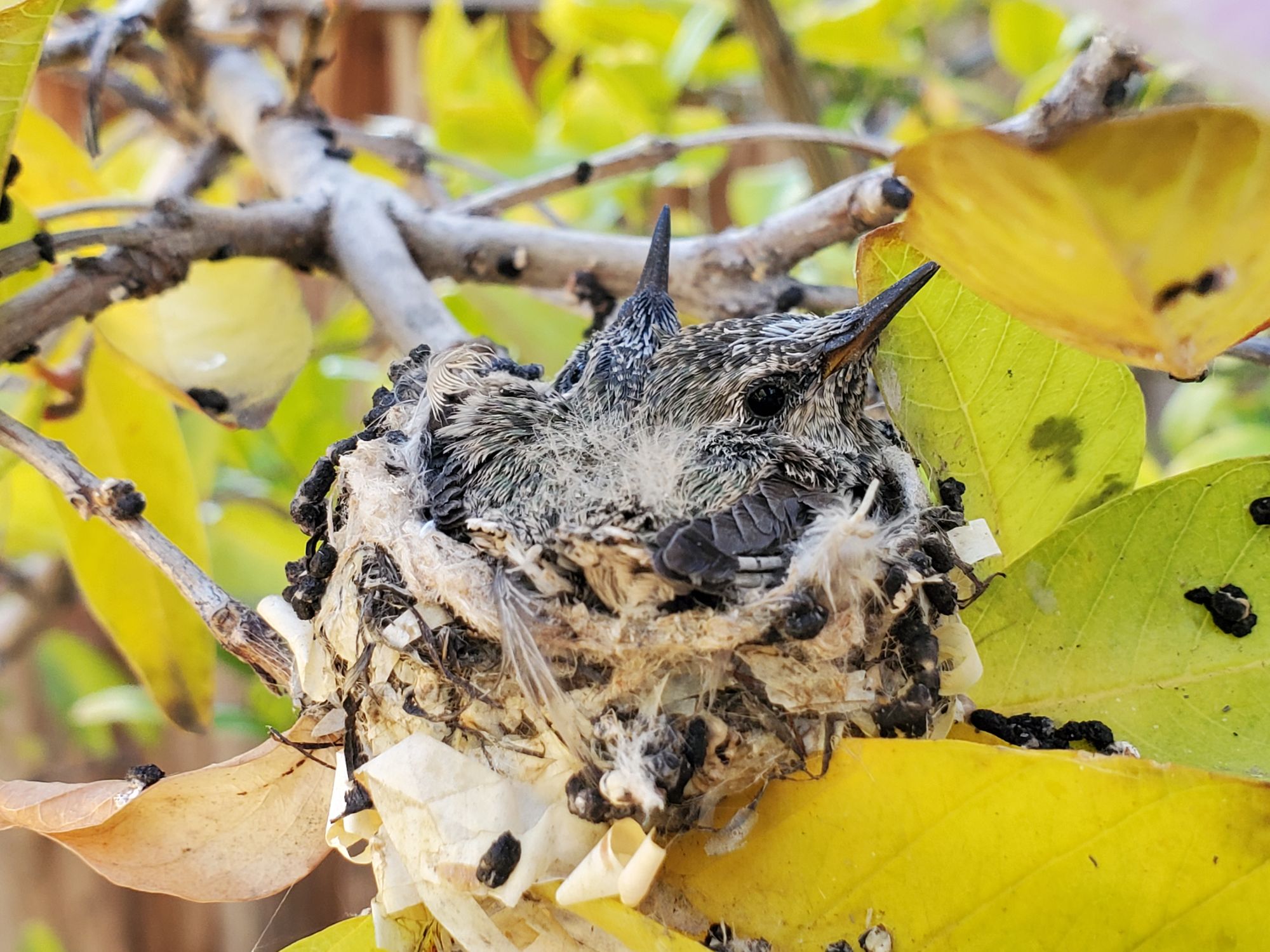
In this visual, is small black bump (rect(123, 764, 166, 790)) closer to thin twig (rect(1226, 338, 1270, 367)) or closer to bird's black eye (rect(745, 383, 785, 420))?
bird's black eye (rect(745, 383, 785, 420))

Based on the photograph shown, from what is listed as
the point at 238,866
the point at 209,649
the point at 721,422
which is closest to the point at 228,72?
the point at 209,649

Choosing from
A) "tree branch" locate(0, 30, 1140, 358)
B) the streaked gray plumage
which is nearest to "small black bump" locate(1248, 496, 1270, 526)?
the streaked gray plumage

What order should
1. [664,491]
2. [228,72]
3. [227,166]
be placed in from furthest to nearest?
[227,166] < [228,72] < [664,491]

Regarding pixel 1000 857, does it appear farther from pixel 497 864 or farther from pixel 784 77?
pixel 784 77

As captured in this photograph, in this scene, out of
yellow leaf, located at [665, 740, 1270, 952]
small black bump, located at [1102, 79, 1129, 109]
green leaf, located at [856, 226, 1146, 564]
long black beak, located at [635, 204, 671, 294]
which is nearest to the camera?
yellow leaf, located at [665, 740, 1270, 952]

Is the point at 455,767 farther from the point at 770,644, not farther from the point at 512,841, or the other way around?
the point at 770,644

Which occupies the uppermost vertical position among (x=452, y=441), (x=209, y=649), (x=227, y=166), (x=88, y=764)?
(x=227, y=166)

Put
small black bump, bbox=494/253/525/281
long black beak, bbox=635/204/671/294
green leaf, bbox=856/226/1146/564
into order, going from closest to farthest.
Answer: green leaf, bbox=856/226/1146/564 < long black beak, bbox=635/204/671/294 < small black bump, bbox=494/253/525/281

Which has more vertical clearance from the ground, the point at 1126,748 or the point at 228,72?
the point at 228,72
